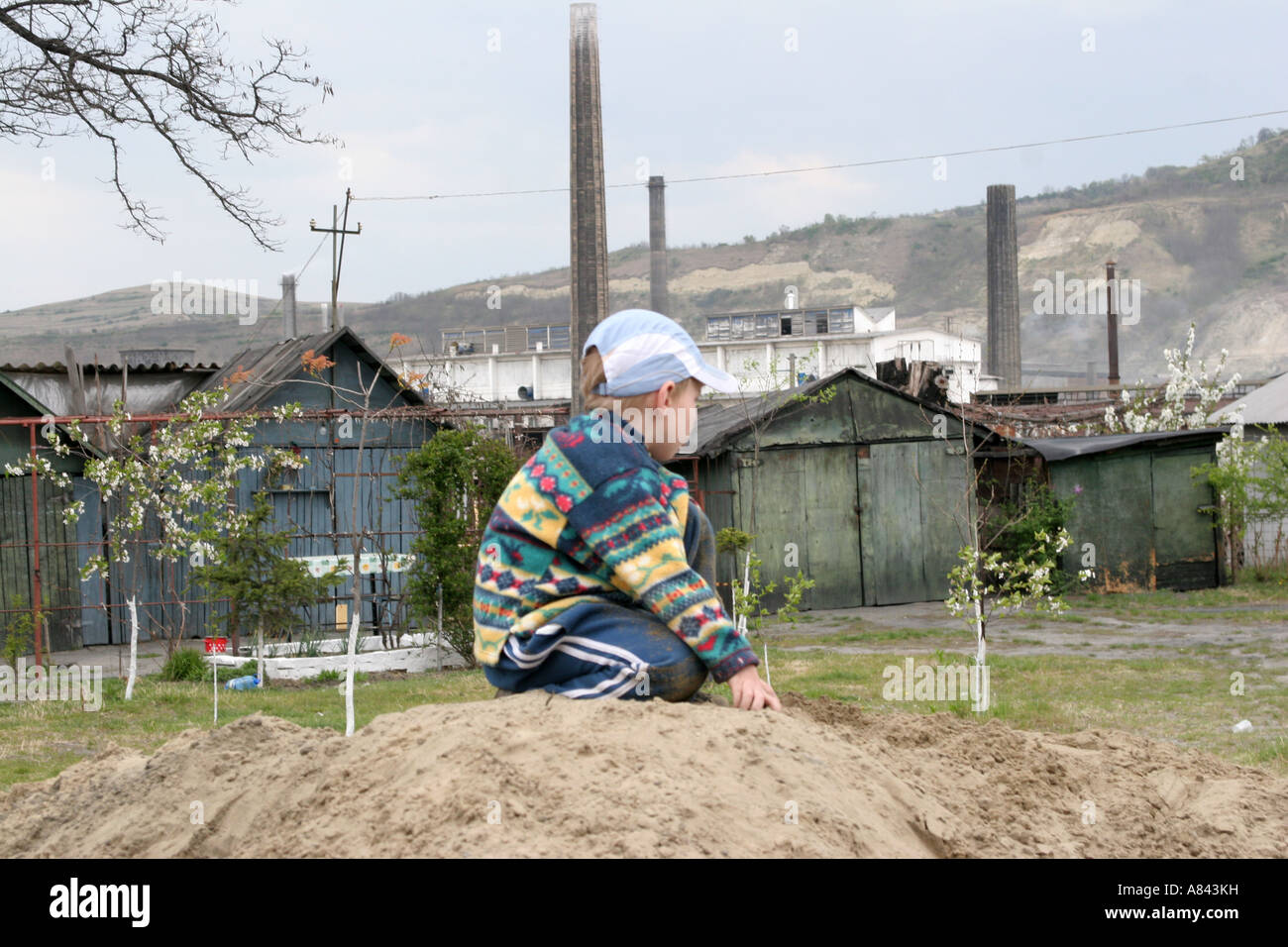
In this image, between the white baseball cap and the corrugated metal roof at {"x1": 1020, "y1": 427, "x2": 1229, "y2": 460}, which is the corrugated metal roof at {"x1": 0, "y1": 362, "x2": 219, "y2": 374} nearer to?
the corrugated metal roof at {"x1": 1020, "y1": 427, "x2": 1229, "y2": 460}

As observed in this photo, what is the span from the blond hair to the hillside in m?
79.4

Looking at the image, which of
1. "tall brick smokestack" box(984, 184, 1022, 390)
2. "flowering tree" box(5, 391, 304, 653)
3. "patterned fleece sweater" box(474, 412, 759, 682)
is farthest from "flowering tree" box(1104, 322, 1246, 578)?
"tall brick smokestack" box(984, 184, 1022, 390)

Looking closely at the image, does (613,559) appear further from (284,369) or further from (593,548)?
(284,369)

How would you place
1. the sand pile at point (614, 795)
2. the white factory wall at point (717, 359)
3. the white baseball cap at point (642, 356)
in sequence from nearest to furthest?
the sand pile at point (614, 795) → the white baseball cap at point (642, 356) → the white factory wall at point (717, 359)

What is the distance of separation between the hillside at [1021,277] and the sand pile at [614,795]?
7895 centimetres

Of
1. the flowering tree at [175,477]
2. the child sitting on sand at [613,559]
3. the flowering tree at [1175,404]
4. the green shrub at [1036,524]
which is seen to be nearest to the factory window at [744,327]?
the flowering tree at [1175,404]

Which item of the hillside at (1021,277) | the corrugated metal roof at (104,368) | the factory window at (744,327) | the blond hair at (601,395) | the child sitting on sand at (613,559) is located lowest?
the child sitting on sand at (613,559)

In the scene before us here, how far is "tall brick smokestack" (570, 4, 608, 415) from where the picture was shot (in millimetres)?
29219

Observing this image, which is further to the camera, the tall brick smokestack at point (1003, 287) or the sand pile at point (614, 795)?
the tall brick smokestack at point (1003, 287)

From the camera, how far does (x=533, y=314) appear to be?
120 meters

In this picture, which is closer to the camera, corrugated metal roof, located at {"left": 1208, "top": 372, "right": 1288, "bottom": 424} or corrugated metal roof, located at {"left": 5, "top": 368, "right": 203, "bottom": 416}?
corrugated metal roof, located at {"left": 5, "top": 368, "right": 203, "bottom": 416}

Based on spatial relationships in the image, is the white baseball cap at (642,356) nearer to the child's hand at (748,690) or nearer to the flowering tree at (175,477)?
the child's hand at (748,690)

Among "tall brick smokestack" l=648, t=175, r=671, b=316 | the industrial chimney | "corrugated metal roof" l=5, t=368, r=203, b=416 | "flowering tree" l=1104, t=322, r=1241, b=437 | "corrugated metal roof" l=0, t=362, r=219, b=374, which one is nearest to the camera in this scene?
"corrugated metal roof" l=0, t=362, r=219, b=374

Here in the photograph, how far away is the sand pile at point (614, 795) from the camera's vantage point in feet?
8.45
